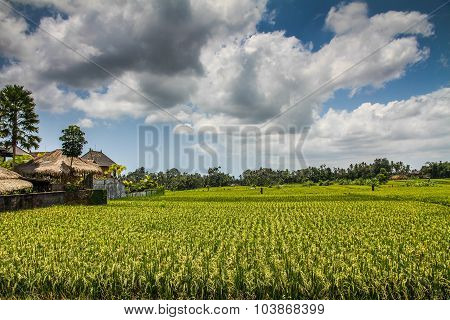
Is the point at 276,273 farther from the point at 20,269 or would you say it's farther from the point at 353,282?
the point at 20,269

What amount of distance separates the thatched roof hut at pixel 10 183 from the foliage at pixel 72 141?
22.6 ft

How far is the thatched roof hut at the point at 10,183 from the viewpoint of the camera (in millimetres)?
22312

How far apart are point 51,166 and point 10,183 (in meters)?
7.94

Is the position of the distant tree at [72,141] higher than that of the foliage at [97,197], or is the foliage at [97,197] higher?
the distant tree at [72,141]

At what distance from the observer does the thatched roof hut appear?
22312 mm

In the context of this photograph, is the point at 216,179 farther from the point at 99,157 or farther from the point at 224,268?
the point at 224,268

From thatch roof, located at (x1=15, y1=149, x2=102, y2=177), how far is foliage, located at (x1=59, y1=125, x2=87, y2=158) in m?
1.02

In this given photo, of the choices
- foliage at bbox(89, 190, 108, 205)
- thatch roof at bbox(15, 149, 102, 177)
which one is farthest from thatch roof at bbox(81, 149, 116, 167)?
foliage at bbox(89, 190, 108, 205)

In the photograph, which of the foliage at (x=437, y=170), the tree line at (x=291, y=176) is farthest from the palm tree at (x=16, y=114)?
the foliage at (x=437, y=170)

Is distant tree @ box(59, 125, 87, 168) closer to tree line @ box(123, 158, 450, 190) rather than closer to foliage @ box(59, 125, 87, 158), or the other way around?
foliage @ box(59, 125, 87, 158)

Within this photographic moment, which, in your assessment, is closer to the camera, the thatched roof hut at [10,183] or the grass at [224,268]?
the grass at [224,268]

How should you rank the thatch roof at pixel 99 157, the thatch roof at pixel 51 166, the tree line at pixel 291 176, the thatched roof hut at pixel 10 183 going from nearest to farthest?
the thatched roof hut at pixel 10 183 → the thatch roof at pixel 51 166 → the thatch roof at pixel 99 157 → the tree line at pixel 291 176

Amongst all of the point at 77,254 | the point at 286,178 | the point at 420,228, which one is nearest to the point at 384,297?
the point at 77,254

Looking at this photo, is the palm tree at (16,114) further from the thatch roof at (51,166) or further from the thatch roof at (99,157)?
the thatch roof at (99,157)
